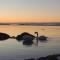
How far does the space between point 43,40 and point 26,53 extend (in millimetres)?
5222

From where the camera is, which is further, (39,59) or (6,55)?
(6,55)

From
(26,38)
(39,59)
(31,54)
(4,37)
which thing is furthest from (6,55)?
(4,37)

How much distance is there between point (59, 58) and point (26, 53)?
1.77 metres

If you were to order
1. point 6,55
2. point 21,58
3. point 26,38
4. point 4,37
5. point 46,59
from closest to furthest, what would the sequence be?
1. point 46,59
2. point 21,58
3. point 6,55
4. point 26,38
5. point 4,37

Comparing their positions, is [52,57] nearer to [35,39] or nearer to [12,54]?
[12,54]

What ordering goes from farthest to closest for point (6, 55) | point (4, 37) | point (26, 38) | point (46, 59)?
point (4, 37) → point (26, 38) → point (6, 55) → point (46, 59)

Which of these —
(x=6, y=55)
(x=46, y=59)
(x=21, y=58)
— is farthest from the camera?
(x=6, y=55)

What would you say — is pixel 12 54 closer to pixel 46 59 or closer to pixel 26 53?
pixel 26 53

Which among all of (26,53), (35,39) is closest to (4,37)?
(35,39)

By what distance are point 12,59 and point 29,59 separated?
22.6 inches

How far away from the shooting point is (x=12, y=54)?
9.19m

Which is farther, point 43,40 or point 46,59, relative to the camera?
point 43,40

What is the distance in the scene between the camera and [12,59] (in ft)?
26.9

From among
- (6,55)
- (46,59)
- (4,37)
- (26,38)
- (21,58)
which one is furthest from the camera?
(4,37)
